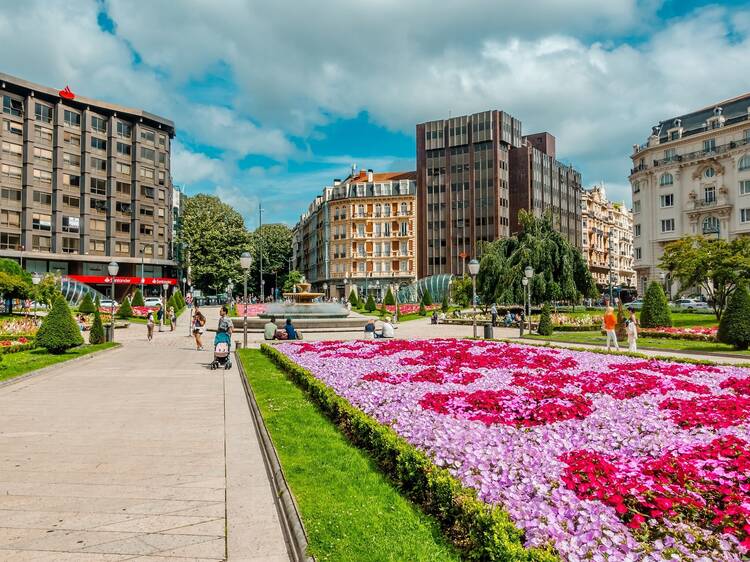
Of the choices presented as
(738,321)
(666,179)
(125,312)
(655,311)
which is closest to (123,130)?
(125,312)

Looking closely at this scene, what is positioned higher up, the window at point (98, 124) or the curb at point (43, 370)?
the window at point (98, 124)

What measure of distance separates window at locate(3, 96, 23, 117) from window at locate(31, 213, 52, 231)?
11017 millimetres

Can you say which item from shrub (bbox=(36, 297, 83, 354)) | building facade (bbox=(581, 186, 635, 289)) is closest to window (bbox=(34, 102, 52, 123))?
shrub (bbox=(36, 297, 83, 354))

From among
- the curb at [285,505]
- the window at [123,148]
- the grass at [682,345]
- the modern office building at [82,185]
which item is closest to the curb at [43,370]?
the curb at [285,505]

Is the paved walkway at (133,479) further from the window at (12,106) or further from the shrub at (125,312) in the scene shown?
the window at (12,106)

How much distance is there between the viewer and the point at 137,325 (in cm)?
4222

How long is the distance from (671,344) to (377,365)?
51.2 ft

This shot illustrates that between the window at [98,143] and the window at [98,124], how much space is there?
1.12 metres

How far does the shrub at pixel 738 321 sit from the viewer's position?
19.2m

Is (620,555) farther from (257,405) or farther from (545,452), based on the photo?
(257,405)

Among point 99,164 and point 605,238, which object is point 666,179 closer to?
point 605,238

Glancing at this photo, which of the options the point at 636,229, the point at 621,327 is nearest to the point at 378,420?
the point at 621,327

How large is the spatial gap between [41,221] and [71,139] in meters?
10.4

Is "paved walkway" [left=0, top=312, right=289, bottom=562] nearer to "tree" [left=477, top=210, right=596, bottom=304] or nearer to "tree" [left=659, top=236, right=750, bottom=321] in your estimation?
"tree" [left=659, top=236, right=750, bottom=321]
